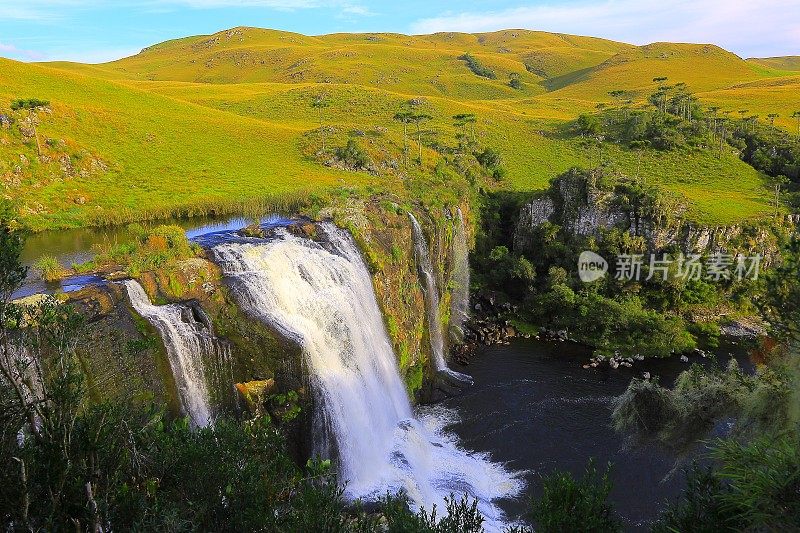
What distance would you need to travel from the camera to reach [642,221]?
50125mm

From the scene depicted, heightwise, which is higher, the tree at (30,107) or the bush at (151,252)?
the tree at (30,107)

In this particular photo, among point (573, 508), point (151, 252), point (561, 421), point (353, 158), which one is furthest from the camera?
point (353, 158)

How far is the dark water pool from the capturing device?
25578mm

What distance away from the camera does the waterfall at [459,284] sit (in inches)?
1763

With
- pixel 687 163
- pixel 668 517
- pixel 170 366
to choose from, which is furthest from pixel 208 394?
pixel 687 163

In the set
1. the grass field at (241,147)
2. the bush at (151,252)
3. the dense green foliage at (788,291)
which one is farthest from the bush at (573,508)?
the grass field at (241,147)

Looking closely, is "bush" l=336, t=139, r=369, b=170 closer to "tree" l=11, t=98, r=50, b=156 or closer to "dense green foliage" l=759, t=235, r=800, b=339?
"tree" l=11, t=98, r=50, b=156

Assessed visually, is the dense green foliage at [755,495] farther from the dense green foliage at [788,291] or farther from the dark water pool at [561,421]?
the dark water pool at [561,421]

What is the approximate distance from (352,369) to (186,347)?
893 cm

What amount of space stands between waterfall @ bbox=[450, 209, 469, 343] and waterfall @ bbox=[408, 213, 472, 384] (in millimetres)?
5011
